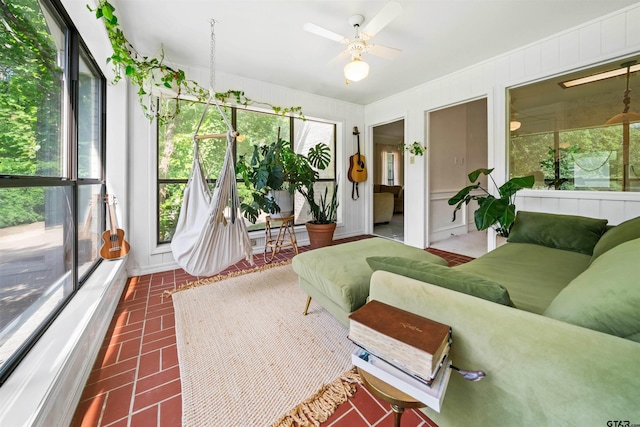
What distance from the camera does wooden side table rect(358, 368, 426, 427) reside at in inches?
29.0

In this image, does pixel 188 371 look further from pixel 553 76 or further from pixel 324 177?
pixel 553 76

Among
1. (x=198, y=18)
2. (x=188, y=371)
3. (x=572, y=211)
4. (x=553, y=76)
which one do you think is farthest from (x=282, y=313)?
(x=553, y=76)

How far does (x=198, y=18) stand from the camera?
2.21 m

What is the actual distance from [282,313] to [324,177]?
2.92m

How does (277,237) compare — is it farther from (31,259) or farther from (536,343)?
(536,343)

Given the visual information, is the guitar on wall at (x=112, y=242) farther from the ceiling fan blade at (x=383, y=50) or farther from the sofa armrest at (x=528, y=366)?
the ceiling fan blade at (x=383, y=50)

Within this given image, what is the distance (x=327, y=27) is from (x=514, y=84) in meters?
2.21

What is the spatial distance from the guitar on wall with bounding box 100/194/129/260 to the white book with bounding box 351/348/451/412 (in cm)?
223

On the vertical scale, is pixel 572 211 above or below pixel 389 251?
above

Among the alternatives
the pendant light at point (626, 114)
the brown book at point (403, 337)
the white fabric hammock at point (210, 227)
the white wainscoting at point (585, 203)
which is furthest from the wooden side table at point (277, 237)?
the pendant light at point (626, 114)

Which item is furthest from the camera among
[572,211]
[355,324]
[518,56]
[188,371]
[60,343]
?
[518,56]

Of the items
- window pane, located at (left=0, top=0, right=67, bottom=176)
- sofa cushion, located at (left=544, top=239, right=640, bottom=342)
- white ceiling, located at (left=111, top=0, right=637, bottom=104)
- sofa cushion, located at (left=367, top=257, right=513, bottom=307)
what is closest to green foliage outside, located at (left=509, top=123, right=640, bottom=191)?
white ceiling, located at (left=111, top=0, right=637, bottom=104)

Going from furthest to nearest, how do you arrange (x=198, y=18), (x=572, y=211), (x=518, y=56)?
(x=518, y=56) < (x=572, y=211) < (x=198, y=18)

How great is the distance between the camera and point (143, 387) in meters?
1.29
